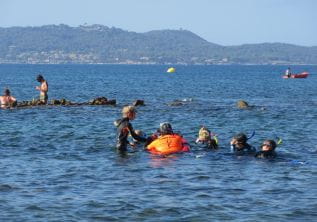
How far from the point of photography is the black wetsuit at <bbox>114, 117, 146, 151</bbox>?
76.2 feet

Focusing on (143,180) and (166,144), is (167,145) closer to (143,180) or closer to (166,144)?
(166,144)

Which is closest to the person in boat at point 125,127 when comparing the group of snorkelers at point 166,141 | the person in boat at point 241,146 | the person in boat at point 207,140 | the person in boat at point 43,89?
the group of snorkelers at point 166,141

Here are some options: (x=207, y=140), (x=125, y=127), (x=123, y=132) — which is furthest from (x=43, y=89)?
(x=125, y=127)

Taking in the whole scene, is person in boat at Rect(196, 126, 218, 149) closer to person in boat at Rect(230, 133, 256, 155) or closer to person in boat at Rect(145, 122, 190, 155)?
person in boat at Rect(145, 122, 190, 155)

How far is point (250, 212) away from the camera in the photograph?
1512 centimetres

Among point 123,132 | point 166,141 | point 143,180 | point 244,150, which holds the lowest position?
point 143,180

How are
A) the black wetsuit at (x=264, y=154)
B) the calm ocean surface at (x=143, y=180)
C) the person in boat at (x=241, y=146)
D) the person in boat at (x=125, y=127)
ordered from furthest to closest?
the person in boat at (x=241, y=146)
the person in boat at (x=125, y=127)
the black wetsuit at (x=264, y=154)
the calm ocean surface at (x=143, y=180)

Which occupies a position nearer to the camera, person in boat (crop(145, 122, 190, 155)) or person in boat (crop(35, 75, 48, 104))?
person in boat (crop(145, 122, 190, 155))

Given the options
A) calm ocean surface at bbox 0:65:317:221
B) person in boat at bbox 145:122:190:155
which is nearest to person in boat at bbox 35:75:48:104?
calm ocean surface at bbox 0:65:317:221

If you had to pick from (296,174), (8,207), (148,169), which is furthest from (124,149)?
(8,207)

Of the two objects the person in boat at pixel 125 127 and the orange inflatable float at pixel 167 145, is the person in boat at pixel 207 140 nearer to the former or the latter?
the orange inflatable float at pixel 167 145

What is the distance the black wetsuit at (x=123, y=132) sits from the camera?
23.2m

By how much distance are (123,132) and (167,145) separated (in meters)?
1.57

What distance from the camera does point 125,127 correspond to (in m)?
23.2
